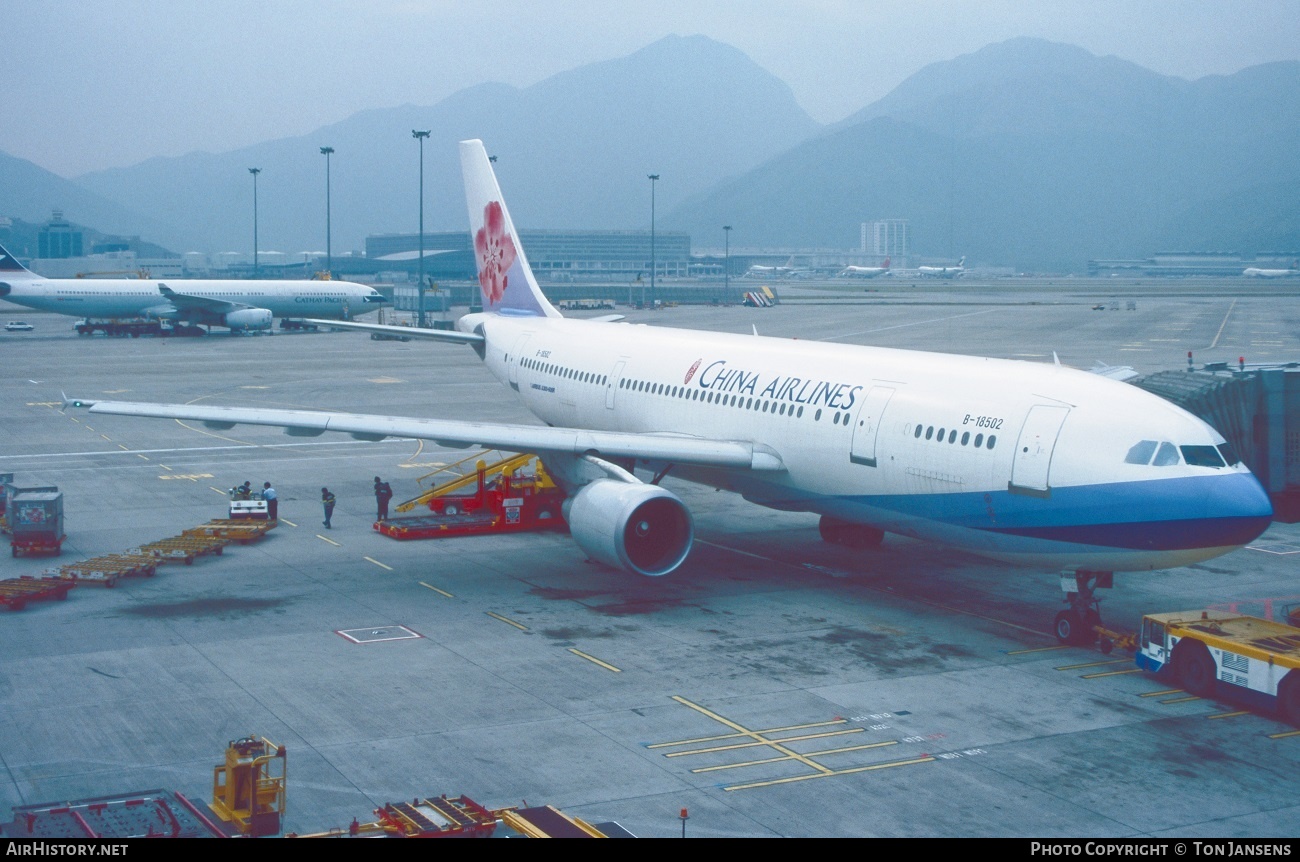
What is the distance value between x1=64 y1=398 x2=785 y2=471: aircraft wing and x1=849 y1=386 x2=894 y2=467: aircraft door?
232 cm

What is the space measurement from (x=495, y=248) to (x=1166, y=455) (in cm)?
2565

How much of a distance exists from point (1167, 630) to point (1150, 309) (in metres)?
124

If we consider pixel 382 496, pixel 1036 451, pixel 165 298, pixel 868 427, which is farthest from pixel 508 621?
pixel 165 298

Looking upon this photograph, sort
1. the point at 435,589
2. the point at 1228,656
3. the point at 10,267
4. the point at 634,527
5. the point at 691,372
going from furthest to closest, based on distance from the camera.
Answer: the point at 10,267
the point at 691,372
the point at 435,589
the point at 634,527
the point at 1228,656

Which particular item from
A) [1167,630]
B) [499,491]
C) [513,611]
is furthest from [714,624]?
[499,491]

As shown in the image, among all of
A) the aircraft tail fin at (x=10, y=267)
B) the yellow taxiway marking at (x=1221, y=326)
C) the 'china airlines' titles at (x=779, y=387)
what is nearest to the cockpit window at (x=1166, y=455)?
the 'china airlines' titles at (x=779, y=387)

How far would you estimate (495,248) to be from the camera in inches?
1622

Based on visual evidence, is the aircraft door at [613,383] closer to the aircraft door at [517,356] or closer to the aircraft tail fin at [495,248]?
the aircraft door at [517,356]

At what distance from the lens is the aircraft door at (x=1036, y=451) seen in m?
21.0

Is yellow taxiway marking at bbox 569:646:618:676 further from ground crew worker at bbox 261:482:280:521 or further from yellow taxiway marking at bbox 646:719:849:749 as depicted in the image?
ground crew worker at bbox 261:482:280:521

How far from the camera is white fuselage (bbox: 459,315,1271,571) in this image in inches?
790

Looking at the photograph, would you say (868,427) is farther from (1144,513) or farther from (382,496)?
(382,496)

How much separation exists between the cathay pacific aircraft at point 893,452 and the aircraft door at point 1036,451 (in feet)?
0.11

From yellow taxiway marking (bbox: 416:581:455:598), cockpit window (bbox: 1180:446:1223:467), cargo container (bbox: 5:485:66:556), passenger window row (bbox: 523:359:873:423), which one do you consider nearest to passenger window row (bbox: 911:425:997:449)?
passenger window row (bbox: 523:359:873:423)
